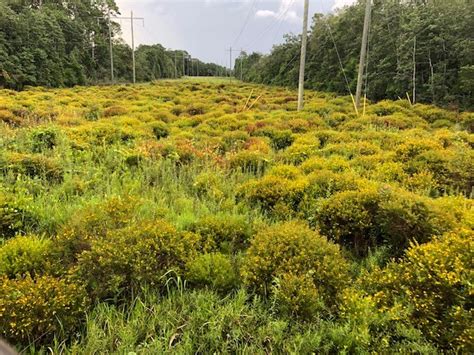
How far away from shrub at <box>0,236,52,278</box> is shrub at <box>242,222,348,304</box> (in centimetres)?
186

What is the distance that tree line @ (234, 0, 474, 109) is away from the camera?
18578 mm

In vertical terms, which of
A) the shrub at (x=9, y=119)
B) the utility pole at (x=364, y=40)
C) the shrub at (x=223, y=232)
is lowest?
the shrub at (x=223, y=232)

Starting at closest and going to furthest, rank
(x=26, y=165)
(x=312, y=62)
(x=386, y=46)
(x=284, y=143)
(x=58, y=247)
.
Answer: (x=58, y=247)
(x=26, y=165)
(x=284, y=143)
(x=386, y=46)
(x=312, y=62)

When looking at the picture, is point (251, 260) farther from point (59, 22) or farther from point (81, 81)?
point (59, 22)

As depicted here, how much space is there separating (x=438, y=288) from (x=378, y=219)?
52.3 inches

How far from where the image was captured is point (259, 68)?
59938 millimetres

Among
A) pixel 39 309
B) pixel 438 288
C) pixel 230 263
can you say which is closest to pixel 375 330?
pixel 438 288

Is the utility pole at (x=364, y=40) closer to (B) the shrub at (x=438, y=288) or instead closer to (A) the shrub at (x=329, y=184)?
(A) the shrub at (x=329, y=184)

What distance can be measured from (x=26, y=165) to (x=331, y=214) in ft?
15.9

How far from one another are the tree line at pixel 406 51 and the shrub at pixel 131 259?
18.4m

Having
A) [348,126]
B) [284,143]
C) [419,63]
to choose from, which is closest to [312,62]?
[419,63]

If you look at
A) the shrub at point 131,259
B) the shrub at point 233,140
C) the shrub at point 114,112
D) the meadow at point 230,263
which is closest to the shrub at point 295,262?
the meadow at point 230,263

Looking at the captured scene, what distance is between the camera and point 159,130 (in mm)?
10508

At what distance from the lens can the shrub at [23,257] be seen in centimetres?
300
